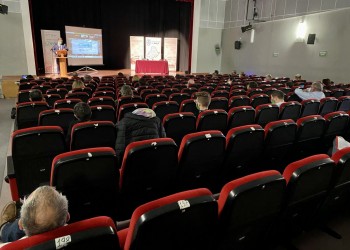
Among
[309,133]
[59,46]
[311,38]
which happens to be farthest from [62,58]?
[309,133]

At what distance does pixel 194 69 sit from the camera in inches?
653

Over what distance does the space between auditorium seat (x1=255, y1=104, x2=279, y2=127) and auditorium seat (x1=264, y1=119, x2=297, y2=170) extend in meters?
1.02

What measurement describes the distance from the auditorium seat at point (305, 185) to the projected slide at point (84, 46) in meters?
14.8

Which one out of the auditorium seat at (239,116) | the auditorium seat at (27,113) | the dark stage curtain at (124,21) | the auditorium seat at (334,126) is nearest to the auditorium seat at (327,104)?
the auditorium seat at (334,126)

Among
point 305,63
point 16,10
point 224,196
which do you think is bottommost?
point 224,196

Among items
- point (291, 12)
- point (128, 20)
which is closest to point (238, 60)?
point (291, 12)

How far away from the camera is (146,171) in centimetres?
211

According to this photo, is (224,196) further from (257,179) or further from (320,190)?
(320,190)

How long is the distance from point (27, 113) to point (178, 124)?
2.52m

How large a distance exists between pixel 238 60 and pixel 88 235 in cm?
1618

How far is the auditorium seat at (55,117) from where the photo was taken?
11.0 feet

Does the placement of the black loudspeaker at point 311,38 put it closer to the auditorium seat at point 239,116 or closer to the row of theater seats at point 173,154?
the auditorium seat at point 239,116

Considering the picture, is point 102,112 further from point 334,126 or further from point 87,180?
point 334,126

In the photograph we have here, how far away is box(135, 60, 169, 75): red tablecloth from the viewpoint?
15.6 m
